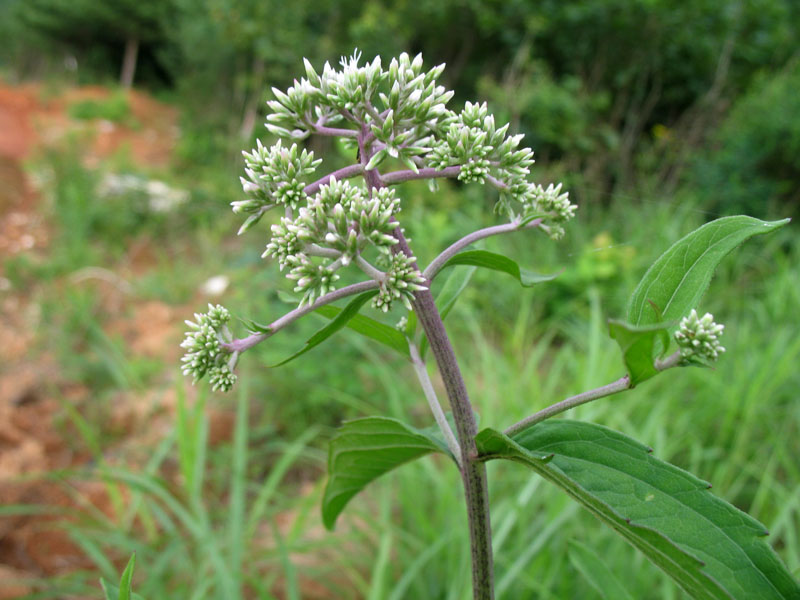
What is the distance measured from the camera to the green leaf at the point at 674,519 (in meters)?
0.64

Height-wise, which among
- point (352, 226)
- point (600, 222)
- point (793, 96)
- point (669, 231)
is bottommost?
point (352, 226)

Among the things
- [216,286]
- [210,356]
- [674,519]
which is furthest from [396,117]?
[216,286]

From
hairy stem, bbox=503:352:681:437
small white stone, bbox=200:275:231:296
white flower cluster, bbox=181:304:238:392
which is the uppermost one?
small white stone, bbox=200:275:231:296

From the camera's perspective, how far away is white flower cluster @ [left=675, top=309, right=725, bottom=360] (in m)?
0.71

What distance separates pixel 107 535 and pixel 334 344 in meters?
1.49

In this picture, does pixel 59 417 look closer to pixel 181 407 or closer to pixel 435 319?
pixel 181 407

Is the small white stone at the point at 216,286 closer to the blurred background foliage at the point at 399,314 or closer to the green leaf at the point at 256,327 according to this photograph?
the blurred background foliage at the point at 399,314

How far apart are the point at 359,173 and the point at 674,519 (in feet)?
1.81

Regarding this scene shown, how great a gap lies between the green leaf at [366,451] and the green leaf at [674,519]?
20cm

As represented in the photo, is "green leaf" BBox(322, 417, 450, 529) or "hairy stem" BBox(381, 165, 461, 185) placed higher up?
"hairy stem" BBox(381, 165, 461, 185)

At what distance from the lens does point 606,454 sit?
0.75 metres

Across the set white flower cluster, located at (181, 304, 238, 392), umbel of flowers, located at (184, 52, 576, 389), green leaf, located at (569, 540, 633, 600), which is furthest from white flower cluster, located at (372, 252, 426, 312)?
green leaf, located at (569, 540, 633, 600)

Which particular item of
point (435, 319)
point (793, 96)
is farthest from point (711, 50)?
point (435, 319)

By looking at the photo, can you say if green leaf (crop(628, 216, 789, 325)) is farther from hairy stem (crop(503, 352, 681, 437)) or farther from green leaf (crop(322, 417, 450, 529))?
green leaf (crop(322, 417, 450, 529))
